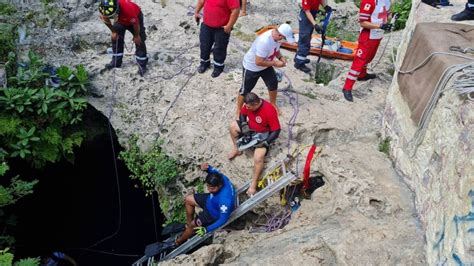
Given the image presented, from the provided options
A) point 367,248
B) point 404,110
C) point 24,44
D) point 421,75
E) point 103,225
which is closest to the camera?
point 367,248

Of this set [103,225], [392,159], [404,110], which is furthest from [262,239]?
[103,225]

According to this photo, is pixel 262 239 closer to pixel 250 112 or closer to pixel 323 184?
pixel 323 184

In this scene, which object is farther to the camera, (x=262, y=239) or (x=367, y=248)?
(x=262, y=239)

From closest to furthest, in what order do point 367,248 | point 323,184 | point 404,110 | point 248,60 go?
point 367,248
point 404,110
point 323,184
point 248,60

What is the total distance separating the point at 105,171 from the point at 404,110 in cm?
659

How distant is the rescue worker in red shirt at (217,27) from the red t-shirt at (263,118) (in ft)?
6.67

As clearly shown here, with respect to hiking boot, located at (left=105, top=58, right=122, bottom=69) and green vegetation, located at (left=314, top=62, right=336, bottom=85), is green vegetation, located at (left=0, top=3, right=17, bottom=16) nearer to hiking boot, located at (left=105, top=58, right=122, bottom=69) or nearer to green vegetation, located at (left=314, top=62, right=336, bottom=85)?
hiking boot, located at (left=105, top=58, right=122, bottom=69)

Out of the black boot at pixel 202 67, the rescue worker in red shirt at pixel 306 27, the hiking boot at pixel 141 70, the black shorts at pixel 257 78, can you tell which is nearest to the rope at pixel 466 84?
the black shorts at pixel 257 78

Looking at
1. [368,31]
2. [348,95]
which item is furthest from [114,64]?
[368,31]

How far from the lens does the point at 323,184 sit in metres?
6.64

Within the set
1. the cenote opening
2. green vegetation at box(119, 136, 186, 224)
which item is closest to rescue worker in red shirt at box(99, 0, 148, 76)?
the cenote opening

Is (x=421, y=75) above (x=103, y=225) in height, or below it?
above

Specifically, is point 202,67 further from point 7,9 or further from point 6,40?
point 7,9

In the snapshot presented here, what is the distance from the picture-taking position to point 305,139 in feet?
23.8
